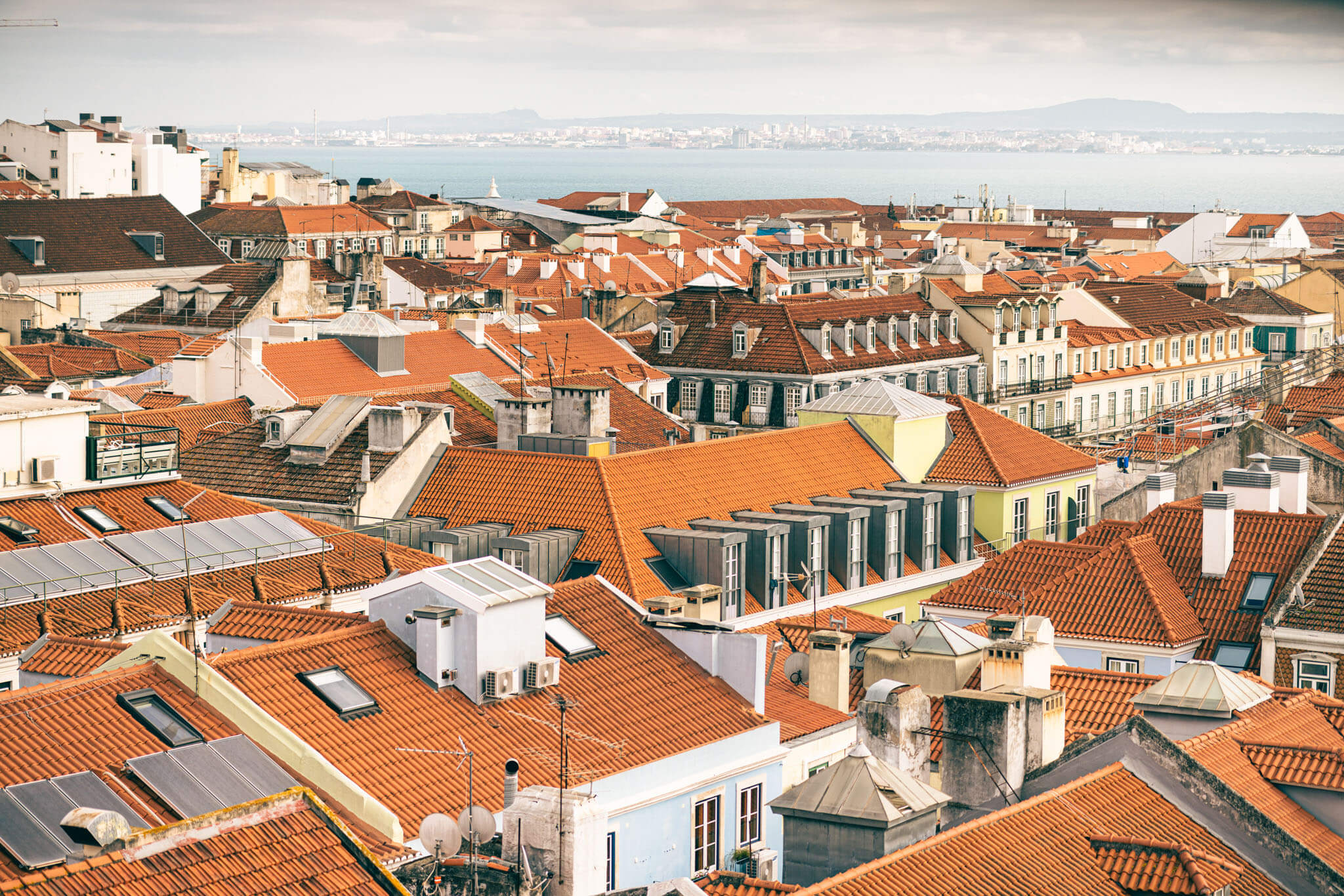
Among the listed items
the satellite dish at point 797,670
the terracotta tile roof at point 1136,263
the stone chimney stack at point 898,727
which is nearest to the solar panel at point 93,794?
the stone chimney stack at point 898,727

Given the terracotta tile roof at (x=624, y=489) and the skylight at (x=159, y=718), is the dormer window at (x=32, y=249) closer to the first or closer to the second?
the terracotta tile roof at (x=624, y=489)

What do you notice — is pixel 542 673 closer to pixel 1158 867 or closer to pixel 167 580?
pixel 1158 867

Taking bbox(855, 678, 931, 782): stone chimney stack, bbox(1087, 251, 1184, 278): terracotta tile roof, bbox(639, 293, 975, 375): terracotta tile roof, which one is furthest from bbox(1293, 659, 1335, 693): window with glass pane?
bbox(1087, 251, 1184, 278): terracotta tile roof

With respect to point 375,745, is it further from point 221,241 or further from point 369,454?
point 221,241

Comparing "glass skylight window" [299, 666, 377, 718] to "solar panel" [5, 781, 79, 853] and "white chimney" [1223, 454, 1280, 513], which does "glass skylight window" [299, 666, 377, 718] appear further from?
"white chimney" [1223, 454, 1280, 513]

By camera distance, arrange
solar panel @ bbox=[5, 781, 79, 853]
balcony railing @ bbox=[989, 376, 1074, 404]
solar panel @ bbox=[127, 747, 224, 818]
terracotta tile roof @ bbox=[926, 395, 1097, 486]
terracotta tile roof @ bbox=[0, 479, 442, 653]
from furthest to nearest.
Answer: balcony railing @ bbox=[989, 376, 1074, 404] < terracotta tile roof @ bbox=[926, 395, 1097, 486] < terracotta tile roof @ bbox=[0, 479, 442, 653] < solar panel @ bbox=[127, 747, 224, 818] < solar panel @ bbox=[5, 781, 79, 853]

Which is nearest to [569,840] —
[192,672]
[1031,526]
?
[192,672]
